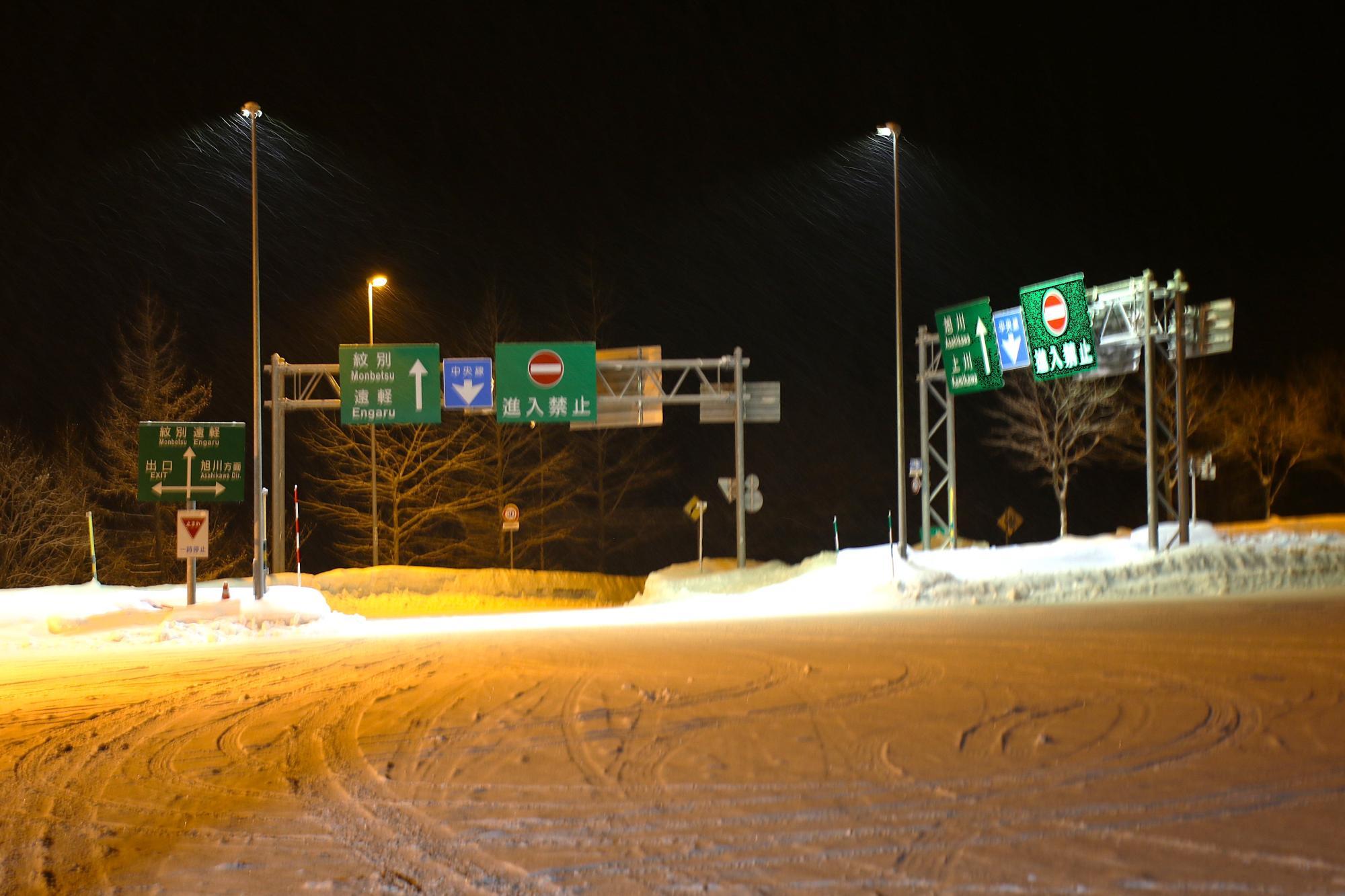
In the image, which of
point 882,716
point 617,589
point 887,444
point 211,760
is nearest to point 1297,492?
point 887,444

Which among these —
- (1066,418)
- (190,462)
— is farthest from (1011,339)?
(1066,418)

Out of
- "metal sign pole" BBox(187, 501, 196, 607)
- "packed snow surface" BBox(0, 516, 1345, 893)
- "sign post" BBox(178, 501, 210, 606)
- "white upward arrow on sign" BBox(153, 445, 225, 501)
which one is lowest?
"packed snow surface" BBox(0, 516, 1345, 893)

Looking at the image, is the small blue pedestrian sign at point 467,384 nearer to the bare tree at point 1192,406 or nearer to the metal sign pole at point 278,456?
the metal sign pole at point 278,456

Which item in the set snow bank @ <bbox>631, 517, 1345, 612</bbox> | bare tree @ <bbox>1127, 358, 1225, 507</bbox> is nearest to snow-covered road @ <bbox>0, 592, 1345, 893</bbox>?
snow bank @ <bbox>631, 517, 1345, 612</bbox>

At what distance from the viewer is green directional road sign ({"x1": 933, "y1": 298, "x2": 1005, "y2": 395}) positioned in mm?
28281

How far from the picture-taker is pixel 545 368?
31438 mm

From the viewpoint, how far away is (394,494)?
4397cm

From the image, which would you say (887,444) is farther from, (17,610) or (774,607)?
(17,610)

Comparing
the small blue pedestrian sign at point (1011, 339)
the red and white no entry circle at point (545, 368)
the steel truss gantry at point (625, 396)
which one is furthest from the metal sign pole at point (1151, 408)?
the red and white no entry circle at point (545, 368)

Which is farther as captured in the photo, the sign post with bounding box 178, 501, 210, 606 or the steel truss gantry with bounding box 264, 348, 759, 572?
the steel truss gantry with bounding box 264, 348, 759, 572

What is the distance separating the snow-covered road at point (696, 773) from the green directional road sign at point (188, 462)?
27.6ft

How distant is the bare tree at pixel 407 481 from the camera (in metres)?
43.9

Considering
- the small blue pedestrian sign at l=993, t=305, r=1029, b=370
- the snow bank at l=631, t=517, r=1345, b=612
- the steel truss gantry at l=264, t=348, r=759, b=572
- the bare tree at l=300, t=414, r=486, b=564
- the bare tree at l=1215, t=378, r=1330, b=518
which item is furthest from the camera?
the bare tree at l=1215, t=378, r=1330, b=518

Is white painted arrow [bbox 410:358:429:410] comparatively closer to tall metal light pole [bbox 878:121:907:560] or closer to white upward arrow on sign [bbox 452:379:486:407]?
white upward arrow on sign [bbox 452:379:486:407]
